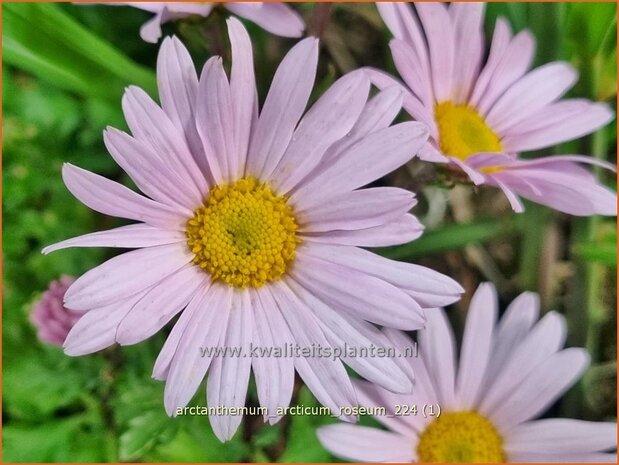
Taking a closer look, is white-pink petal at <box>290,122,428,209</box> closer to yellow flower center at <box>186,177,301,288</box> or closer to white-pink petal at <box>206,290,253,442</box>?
yellow flower center at <box>186,177,301,288</box>

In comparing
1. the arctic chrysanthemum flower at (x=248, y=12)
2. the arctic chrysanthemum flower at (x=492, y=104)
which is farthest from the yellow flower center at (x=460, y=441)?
the arctic chrysanthemum flower at (x=248, y=12)

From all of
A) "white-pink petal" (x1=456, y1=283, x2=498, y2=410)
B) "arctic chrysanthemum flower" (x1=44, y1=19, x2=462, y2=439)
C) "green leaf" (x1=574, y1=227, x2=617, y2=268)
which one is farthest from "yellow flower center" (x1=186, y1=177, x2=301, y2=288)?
"green leaf" (x1=574, y1=227, x2=617, y2=268)

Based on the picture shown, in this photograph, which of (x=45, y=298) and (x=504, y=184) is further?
(x=45, y=298)

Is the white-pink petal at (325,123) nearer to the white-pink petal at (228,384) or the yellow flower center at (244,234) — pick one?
the yellow flower center at (244,234)

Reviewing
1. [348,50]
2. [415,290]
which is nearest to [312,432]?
[415,290]

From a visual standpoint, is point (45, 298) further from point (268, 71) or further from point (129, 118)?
point (268, 71)

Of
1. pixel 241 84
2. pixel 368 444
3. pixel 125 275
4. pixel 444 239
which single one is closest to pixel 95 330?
pixel 125 275
